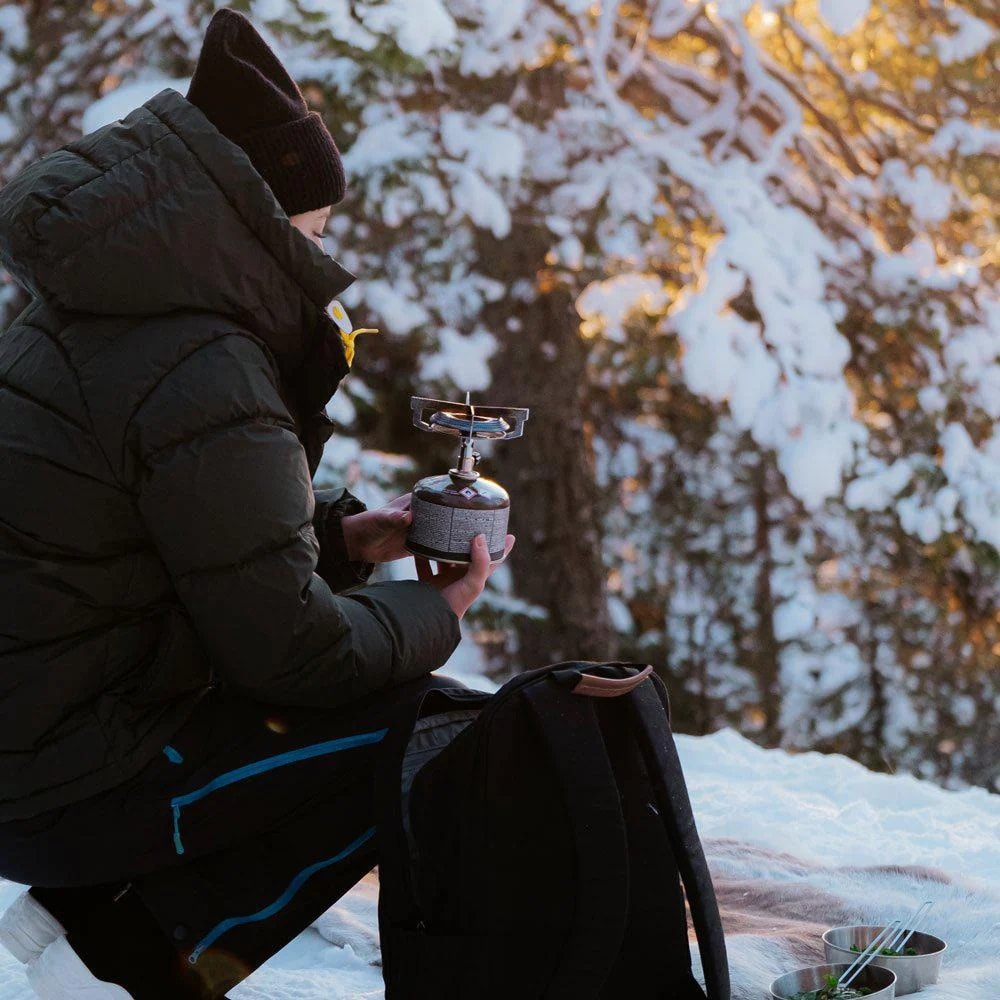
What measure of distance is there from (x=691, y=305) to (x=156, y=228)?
8.87 feet

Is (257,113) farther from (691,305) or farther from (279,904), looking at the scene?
(691,305)

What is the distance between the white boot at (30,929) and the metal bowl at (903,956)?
1144 mm

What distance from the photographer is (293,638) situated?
1511mm

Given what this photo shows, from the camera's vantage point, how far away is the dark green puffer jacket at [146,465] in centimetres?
148

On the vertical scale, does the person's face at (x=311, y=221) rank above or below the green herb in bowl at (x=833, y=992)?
above

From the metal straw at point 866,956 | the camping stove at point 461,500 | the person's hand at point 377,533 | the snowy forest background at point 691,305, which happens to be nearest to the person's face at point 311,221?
the camping stove at point 461,500

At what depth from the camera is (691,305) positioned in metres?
4.01

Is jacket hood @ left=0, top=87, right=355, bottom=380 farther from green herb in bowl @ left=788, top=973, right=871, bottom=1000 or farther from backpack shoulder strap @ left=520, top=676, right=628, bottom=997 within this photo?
green herb in bowl @ left=788, top=973, right=871, bottom=1000

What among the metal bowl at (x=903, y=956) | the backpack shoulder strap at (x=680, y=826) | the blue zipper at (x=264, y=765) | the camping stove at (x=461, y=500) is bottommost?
the metal bowl at (x=903, y=956)

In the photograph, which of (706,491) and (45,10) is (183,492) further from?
(706,491)

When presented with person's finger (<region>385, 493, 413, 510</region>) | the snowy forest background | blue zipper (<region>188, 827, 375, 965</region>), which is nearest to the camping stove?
person's finger (<region>385, 493, 413, 510</region>)

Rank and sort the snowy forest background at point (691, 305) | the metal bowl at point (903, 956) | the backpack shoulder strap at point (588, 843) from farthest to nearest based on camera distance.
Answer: the snowy forest background at point (691, 305), the metal bowl at point (903, 956), the backpack shoulder strap at point (588, 843)

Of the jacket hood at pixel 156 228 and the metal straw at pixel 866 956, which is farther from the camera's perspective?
the metal straw at pixel 866 956

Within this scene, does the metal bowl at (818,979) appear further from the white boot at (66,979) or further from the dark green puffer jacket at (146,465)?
the white boot at (66,979)
